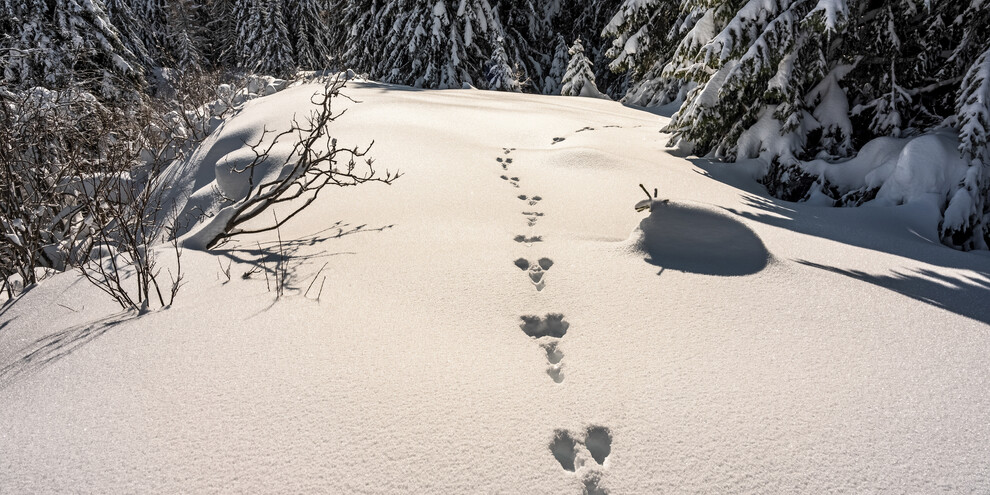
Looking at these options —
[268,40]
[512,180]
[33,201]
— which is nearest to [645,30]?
[512,180]

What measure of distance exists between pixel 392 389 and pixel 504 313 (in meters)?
0.77

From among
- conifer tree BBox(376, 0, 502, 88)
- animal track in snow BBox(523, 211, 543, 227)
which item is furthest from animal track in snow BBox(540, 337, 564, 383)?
conifer tree BBox(376, 0, 502, 88)

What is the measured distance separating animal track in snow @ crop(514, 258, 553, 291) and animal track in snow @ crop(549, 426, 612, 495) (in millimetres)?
1108

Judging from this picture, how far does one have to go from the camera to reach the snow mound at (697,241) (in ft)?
9.16

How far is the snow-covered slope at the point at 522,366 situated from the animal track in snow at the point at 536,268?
0.02m

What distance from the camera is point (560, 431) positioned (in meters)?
1.63

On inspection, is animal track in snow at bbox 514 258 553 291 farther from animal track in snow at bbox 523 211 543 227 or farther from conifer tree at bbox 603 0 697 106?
conifer tree at bbox 603 0 697 106

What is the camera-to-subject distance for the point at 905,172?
163 inches

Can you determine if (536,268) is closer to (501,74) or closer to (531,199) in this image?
(531,199)

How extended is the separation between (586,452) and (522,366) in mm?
476

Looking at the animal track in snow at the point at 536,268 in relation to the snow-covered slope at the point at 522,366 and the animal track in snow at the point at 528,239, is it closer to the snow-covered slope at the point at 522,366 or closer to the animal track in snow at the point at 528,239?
the snow-covered slope at the point at 522,366

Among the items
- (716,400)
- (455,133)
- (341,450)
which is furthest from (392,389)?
(455,133)

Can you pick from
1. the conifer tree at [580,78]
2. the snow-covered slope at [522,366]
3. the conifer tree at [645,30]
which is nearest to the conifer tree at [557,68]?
the conifer tree at [580,78]

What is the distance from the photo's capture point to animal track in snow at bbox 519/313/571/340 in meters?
2.26
